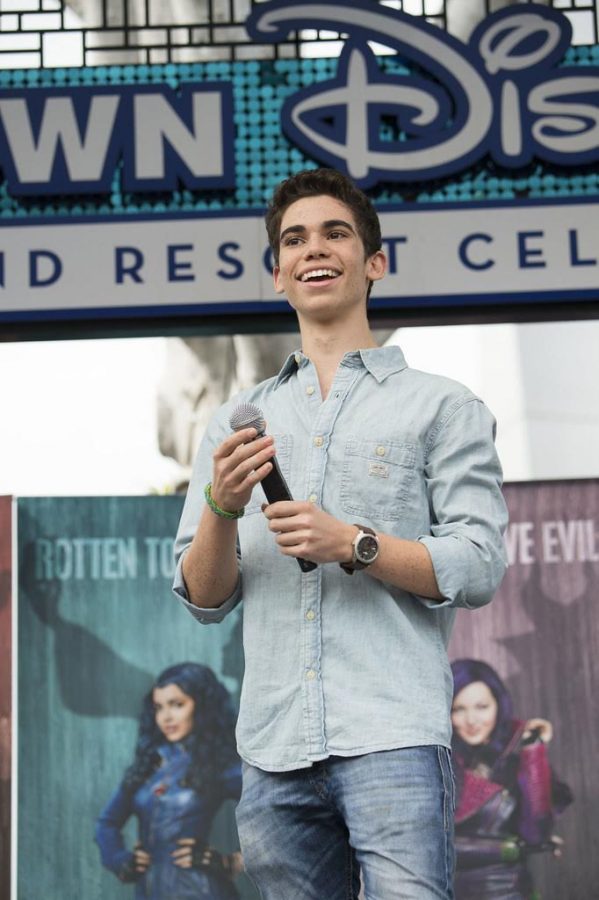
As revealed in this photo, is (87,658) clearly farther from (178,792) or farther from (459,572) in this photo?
(459,572)

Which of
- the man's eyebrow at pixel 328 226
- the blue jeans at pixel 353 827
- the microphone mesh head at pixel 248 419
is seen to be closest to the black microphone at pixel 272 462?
the microphone mesh head at pixel 248 419

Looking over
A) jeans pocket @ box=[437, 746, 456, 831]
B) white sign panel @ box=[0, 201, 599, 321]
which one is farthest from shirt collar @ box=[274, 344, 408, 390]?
white sign panel @ box=[0, 201, 599, 321]

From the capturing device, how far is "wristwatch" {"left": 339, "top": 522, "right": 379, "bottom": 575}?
2.08m

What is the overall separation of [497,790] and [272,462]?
278 cm

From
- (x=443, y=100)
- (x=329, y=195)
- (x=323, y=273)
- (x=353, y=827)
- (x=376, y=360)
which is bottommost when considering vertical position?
(x=353, y=827)

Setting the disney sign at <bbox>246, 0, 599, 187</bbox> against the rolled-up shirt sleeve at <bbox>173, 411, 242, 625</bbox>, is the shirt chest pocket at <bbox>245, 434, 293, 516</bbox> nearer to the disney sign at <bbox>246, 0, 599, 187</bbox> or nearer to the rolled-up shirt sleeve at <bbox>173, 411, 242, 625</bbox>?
the rolled-up shirt sleeve at <bbox>173, 411, 242, 625</bbox>

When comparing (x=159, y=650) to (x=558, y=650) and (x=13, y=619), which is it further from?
(x=558, y=650)

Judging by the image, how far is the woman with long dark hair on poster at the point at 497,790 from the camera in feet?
14.9

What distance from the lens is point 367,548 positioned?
6.84 feet

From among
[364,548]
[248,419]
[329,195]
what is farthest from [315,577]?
[329,195]

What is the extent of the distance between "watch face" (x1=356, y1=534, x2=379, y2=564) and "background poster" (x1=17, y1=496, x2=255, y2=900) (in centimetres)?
259

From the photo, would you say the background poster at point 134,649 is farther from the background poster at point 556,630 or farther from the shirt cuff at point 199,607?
the shirt cuff at point 199,607

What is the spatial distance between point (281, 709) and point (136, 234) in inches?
112

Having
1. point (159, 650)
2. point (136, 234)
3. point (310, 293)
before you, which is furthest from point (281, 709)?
point (136, 234)
